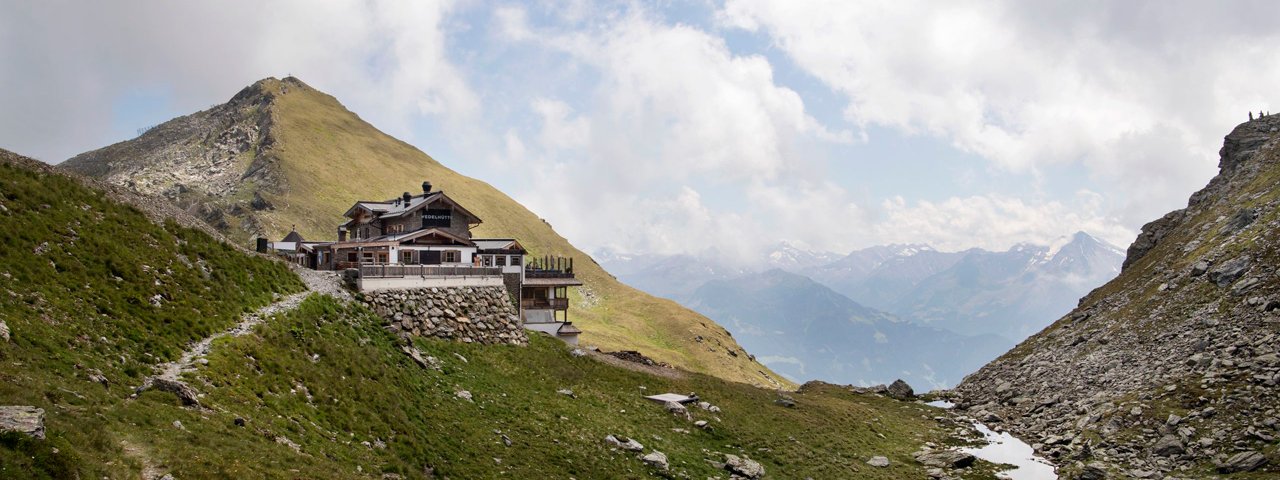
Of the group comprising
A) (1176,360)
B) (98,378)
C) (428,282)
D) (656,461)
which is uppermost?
(428,282)

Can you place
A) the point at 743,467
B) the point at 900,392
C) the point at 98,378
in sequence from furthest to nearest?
the point at 900,392
the point at 743,467
the point at 98,378

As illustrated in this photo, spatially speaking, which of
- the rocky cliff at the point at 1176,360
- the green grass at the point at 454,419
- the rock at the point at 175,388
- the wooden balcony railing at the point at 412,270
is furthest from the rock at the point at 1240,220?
the rock at the point at 175,388

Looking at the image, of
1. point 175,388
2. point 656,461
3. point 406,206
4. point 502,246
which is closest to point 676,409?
point 656,461

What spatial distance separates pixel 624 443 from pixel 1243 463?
37.9 meters

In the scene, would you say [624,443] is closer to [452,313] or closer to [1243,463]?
[452,313]

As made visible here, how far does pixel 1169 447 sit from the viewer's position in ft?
159

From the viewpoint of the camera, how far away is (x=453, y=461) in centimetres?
3391

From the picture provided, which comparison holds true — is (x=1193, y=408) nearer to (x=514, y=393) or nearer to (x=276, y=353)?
(x=514, y=393)

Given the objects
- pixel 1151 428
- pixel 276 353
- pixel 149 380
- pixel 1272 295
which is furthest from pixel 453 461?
pixel 1272 295

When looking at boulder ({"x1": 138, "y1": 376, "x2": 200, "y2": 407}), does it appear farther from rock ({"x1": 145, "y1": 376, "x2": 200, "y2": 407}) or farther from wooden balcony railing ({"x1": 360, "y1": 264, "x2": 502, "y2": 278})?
wooden balcony railing ({"x1": 360, "y1": 264, "x2": 502, "y2": 278})

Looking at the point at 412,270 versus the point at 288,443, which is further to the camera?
the point at 412,270

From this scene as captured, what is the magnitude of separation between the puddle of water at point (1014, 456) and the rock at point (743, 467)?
18433mm

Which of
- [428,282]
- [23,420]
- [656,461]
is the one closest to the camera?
[23,420]

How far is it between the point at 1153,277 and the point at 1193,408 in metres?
39.6
